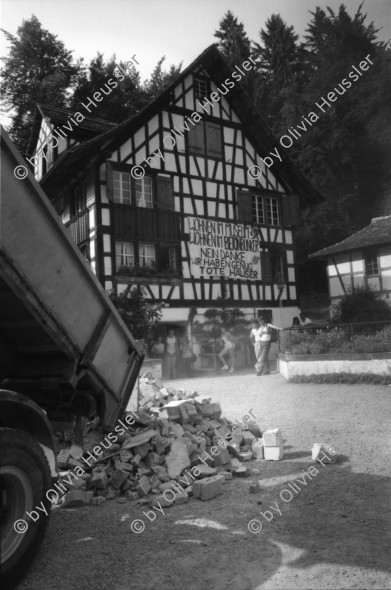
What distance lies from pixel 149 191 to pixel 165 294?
4340 millimetres

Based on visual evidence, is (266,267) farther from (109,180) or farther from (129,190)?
(109,180)

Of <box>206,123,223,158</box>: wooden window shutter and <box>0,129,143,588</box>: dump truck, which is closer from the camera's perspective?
<box>0,129,143,588</box>: dump truck

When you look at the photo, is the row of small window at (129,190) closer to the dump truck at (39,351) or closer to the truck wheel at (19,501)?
the dump truck at (39,351)

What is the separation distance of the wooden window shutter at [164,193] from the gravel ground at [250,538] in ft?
49.0

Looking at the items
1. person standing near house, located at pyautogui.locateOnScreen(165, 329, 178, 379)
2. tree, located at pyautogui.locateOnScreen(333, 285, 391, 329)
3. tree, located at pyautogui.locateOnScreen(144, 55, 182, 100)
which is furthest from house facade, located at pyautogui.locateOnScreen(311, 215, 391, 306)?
tree, located at pyautogui.locateOnScreen(144, 55, 182, 100)

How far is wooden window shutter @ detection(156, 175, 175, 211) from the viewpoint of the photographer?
19422 mm

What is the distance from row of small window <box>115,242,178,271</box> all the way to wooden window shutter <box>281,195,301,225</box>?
21.2ft

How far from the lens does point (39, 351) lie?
12.4 feet

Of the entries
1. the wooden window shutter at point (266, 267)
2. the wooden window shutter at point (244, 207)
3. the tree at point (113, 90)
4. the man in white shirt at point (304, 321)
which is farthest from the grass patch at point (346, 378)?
the tree at point (113, 90)

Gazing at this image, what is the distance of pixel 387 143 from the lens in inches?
752

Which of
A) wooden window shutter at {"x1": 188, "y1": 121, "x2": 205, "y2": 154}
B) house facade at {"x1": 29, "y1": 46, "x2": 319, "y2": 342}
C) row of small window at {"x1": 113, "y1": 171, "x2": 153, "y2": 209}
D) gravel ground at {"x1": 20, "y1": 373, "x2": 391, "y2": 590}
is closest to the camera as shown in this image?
gravel ground at {"x1": 20, "y1": 373, "x2": 391, "y2": 590}

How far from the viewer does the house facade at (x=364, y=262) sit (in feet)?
72.5

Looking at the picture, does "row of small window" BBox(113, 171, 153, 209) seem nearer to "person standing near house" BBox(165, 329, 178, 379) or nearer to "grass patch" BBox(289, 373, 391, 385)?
"person standing near house" BBox(165, 329, 178, 379)

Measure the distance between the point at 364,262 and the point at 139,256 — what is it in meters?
11.3
